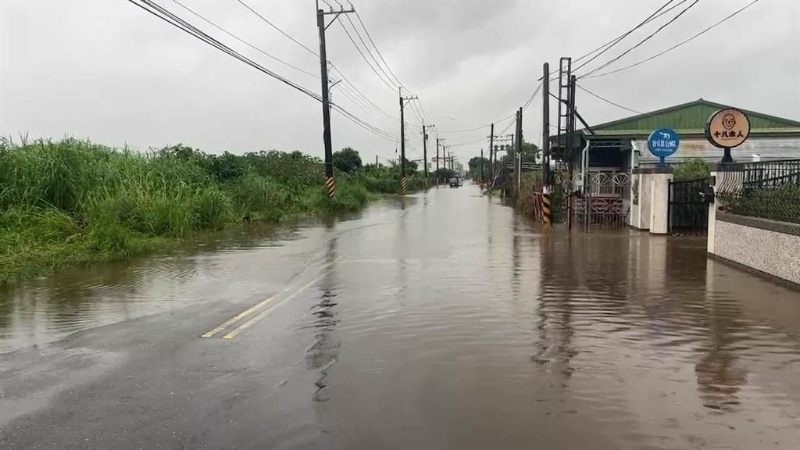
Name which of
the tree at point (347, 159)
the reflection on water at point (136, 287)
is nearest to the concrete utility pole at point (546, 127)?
the reflection on water at point (136, 287)

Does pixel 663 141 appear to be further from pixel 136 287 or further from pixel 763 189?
pixel 136 287

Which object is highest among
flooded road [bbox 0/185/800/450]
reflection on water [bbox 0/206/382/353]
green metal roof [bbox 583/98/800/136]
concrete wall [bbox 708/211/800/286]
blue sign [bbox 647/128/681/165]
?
green metal roof [bbox 583/98/800/136]

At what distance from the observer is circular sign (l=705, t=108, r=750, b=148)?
14.9 metres

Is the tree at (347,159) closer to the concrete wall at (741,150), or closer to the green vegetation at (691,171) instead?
the concrete wall at (741,150)

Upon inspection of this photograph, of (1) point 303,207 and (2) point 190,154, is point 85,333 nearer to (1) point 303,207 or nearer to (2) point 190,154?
(2) point 190,154

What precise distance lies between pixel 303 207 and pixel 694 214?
752 inches

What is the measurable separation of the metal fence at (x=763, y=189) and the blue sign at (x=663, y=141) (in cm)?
603

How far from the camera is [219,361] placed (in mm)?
6426

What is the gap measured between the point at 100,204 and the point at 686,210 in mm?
16867

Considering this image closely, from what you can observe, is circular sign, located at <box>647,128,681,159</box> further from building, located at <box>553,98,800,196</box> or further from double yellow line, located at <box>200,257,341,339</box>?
double yellow line, located at <box>200,257,341,339</box>

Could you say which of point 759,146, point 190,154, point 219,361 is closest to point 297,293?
point 219,361

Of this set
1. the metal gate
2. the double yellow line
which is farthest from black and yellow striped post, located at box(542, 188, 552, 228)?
the double yellow line

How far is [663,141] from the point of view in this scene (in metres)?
20.1

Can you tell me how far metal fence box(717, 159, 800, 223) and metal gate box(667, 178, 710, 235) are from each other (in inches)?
207
